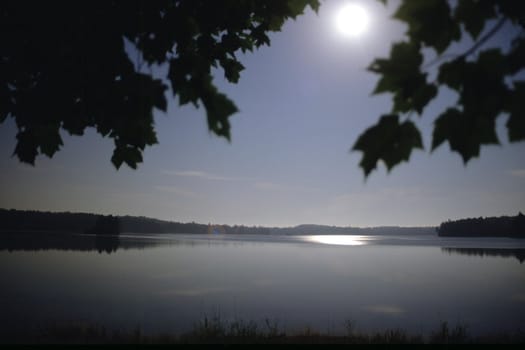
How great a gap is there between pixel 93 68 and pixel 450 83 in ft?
9.01

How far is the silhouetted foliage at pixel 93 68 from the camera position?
2.35 m

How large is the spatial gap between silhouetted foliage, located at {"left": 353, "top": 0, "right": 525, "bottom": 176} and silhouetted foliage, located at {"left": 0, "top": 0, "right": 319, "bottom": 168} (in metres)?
1.04

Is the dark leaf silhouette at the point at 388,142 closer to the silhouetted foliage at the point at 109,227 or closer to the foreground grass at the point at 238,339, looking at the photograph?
the foreground grass at the point at 238,339

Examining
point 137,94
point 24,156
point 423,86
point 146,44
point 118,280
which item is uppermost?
point 146,44

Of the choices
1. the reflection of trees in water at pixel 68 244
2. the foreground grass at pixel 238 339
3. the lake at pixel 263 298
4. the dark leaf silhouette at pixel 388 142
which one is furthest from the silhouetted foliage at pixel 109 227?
the dark leaf silhouette at pixel 388 142

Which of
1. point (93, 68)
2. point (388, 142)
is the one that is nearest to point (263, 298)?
point (93, 68)

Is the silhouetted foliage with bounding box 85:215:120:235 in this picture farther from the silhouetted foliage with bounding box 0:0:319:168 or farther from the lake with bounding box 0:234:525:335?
the silhouetted foliage with bounding box 0:0:319:168

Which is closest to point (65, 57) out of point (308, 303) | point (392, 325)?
point (392, 325)

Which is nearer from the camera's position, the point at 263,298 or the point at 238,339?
the point at 238,339

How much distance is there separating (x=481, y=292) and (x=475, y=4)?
50.8 meters

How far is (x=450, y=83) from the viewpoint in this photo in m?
1.77

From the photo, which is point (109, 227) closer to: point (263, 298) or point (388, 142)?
point (263, 298)

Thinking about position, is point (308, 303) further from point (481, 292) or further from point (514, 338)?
point (481, 292)

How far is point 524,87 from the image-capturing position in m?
1.56
